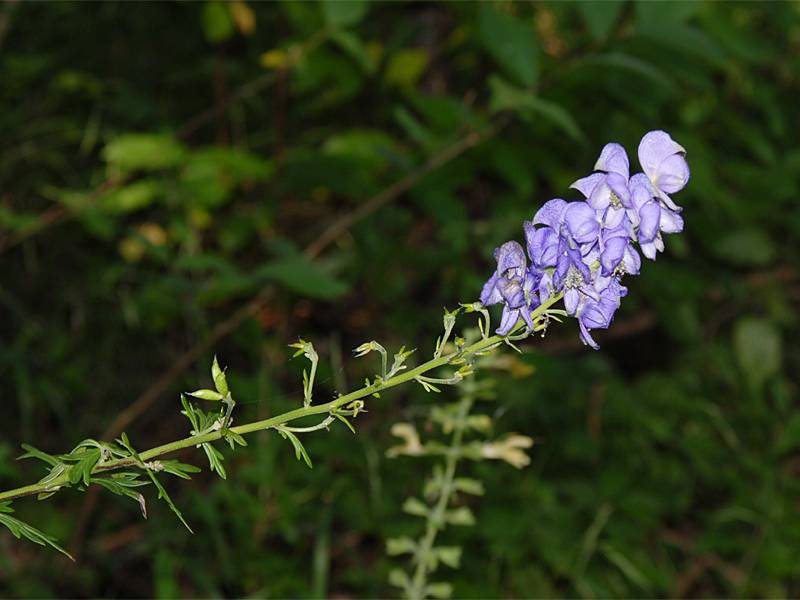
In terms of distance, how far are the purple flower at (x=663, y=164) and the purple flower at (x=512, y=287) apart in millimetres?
215

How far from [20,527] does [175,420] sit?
2579mm

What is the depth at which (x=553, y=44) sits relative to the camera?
4.84 m

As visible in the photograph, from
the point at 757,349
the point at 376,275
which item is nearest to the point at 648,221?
the point at 376,275

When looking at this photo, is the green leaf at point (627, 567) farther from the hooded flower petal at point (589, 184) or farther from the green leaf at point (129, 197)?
the green leaf at point (129, 197)

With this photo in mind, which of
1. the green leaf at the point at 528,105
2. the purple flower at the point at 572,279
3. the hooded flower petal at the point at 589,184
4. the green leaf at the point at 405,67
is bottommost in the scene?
the purple flower at the point at 572,279

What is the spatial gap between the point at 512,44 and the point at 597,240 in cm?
164

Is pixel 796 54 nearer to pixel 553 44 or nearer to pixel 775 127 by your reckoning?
pixel 775 127

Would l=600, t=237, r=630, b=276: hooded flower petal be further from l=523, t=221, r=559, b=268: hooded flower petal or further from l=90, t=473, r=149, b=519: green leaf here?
l=90, t=473, r=149, b=519: green leaf

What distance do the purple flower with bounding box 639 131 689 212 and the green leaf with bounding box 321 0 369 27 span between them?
155 cm

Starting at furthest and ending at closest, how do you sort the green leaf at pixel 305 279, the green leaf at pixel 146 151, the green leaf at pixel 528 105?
the green leaf at pixel 146 151, the green leaf at pixel 305 279, the green leaf at pixel 528 105

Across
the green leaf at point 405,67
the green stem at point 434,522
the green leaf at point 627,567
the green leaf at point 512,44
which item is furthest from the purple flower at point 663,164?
the green leaf at point 405,67

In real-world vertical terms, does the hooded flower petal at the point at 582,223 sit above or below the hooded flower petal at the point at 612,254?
above

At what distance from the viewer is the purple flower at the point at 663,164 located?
1332 millimetres

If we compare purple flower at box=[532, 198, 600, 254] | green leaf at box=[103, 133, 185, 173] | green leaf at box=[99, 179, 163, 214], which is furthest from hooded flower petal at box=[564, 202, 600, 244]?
green leaf at box=[99, 179, 163, 214]
